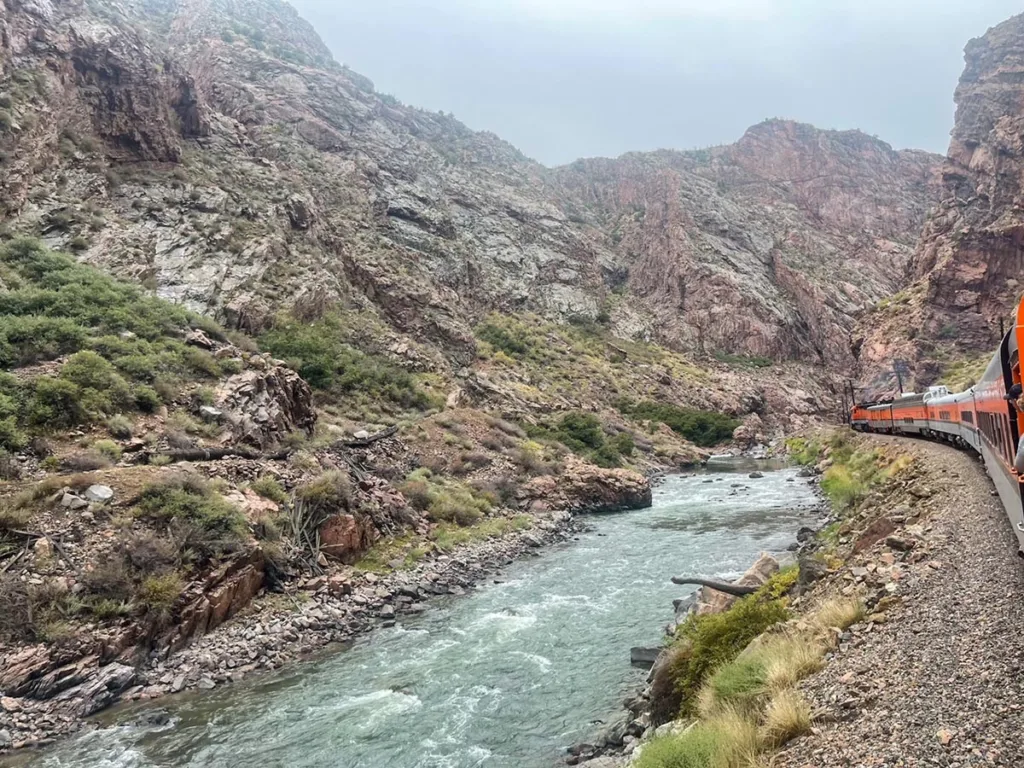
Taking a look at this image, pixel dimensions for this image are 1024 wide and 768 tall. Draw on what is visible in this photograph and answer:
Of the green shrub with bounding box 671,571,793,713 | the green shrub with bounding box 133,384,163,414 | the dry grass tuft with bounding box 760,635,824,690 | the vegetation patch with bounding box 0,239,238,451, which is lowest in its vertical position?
the green shrub with bounding box 671,571,793,713

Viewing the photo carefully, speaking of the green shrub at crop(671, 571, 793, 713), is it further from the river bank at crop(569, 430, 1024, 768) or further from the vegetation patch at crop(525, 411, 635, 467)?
the vegetation patch at crop(525, 411, 635, 467)

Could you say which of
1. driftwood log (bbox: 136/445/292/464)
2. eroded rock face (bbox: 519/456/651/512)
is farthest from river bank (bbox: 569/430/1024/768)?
eroded rock face (bbox: 519/456/651/512)

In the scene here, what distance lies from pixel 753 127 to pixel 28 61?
13887 cm

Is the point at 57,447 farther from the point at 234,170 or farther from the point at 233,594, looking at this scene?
the point at 234,170

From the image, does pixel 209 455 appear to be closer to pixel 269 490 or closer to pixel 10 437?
pixel 269 490

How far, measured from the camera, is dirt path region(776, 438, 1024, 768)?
4.14 meters

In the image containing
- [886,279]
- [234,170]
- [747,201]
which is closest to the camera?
[234,170]

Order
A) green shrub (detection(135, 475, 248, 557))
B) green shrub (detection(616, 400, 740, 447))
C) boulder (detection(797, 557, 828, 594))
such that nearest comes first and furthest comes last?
boulder (detection(797, 557, 828, 594)), green shrub (detection(135, 475, 248, 557)), green shrub (detection(616, 400, 740, 447))

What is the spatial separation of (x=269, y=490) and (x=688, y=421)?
4591 centimetres

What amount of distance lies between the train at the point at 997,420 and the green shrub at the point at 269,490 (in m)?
16.9

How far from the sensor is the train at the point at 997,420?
25.1ft

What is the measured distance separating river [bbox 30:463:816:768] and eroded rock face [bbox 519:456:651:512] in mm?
10129

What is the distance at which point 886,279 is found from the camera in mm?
98000

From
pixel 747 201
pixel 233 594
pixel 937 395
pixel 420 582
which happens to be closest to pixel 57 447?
pixel 233 594
